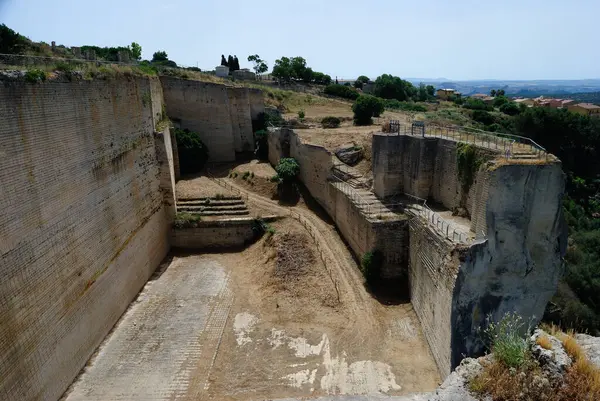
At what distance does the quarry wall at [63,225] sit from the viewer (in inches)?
334

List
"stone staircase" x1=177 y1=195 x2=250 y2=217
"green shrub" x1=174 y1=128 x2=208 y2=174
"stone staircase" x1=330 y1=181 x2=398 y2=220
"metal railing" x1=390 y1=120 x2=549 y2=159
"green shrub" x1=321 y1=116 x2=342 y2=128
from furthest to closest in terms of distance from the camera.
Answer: "green shrub" x1=321 y1=116 x2=342 y2=128
"green shrub" x1=174 y1=128 x2=208 y2=174
"stone staircase" x1=177 y1=195 x2=250 y2=217
"stone staircase" x1=330 y1=181 x2=398 y2=220
"metal railing" x1=390 y1=120 x2=549 y2=159

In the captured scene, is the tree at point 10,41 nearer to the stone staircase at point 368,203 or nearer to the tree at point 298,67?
the stone staircase at point 368,203

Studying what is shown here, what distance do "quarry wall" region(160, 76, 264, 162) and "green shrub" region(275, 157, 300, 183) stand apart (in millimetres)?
5781

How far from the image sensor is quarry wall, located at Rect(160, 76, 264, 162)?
2402 centimetres

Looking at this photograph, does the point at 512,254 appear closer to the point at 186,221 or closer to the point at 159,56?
the point at 186,221

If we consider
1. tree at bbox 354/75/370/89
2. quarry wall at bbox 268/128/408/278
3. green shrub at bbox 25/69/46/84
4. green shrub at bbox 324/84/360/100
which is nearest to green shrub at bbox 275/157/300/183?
quarry wall at bbox 268/128/408/278

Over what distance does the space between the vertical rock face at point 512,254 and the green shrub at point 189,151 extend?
16587 millimetres

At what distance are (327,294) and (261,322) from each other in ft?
7.85

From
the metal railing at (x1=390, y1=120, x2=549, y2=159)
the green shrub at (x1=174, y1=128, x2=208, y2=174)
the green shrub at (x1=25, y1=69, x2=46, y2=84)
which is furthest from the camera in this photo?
the green shrub at (x1=174, y1=128, x2=208, y2=174)

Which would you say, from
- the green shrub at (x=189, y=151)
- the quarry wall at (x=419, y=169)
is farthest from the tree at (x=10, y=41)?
the quarry wall at (x=419, y=169)

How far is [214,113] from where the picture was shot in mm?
24781

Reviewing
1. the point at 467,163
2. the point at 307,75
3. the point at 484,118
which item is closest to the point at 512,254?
the point at 467,163

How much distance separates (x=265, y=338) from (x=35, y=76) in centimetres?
879

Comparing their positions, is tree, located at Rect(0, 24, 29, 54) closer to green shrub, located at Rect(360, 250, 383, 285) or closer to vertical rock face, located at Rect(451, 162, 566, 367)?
green shrub, located at Rect(360, 250, 383, 285)
